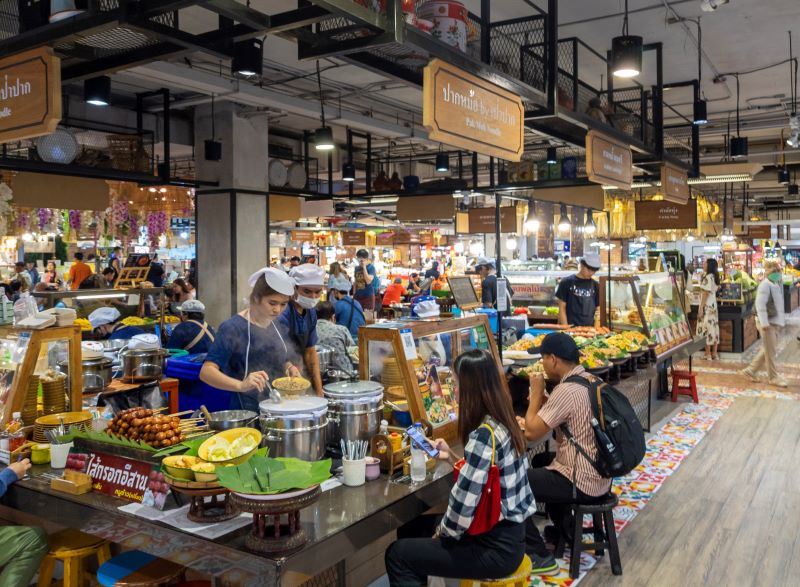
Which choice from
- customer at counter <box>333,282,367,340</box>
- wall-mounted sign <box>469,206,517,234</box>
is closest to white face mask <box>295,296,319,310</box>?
customer at counter <box>333,282,367,340</box>

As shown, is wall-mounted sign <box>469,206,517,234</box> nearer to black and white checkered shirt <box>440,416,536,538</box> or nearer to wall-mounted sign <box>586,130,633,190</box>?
wall-mounted sign <box>586,130,633,190</box>

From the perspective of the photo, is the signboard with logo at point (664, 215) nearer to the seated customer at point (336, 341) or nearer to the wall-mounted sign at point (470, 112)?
the seated customer at point (336, 341)

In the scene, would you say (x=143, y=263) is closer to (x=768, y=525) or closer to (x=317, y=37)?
(x=317, y=37)

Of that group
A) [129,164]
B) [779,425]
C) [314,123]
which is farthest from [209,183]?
[779,425]

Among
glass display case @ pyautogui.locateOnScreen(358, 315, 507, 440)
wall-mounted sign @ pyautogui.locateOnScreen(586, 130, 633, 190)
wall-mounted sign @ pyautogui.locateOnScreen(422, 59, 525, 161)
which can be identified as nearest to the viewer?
wall-mounted sign @ pyautogui.locateOnScreen(422, 59, 525, 161)

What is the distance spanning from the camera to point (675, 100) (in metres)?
10.6

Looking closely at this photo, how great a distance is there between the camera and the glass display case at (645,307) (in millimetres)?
7691

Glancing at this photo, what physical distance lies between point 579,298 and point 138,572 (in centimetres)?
619

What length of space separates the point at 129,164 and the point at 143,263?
1.62 m

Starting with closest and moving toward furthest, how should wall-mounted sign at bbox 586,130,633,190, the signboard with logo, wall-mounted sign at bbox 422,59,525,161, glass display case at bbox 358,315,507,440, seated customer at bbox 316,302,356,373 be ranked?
wall-mounted sign at bbox 422,59,525,161 < glass display case at bbox 358,315,507,440 < seated customer at bbox 316,302,356,373 < wall-mounted sign at bbox 586,130,633,190 < the signboard with logo

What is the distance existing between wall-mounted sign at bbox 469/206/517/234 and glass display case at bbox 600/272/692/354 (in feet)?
18.1

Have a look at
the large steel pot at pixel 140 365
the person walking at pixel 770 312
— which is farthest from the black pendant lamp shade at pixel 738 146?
the large steel pot at pixel 140 365

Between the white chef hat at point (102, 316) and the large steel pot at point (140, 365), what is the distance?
1716 millimetres

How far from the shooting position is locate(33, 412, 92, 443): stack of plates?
3240mm
